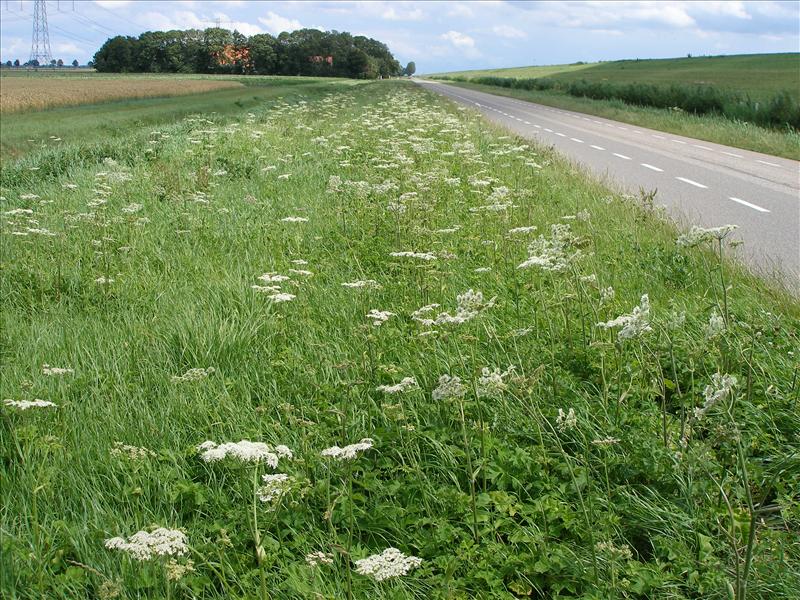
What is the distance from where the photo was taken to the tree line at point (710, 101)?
2600cm

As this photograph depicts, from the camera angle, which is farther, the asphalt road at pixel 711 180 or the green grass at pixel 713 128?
the green grass at pixel 713 128

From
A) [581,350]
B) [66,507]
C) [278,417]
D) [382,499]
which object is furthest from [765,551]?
[66,507]

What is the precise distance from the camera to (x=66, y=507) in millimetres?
3543

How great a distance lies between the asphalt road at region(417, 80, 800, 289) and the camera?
372 inches

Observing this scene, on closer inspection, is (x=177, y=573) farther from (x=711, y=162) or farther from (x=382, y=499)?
(x=711, y=162)

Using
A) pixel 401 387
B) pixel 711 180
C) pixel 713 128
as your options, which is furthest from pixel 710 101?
pixel 401 387

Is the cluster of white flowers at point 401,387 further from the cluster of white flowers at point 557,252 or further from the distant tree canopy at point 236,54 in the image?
the distant tree canopy at point 236,54

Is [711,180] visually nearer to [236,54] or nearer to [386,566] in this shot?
[386,566]

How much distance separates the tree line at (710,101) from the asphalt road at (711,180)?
4.20m

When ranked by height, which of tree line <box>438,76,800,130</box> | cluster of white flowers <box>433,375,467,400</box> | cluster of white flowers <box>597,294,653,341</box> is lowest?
cluster of white flowers <box>433,375,467,400</box>

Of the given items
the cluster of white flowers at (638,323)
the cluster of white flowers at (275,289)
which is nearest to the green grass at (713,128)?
the cluster of white flowers at (275,289)

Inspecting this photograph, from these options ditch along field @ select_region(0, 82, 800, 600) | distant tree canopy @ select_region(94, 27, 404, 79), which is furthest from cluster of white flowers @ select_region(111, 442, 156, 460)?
distant tree canopy @ select_region(94, 27, 404, 79)

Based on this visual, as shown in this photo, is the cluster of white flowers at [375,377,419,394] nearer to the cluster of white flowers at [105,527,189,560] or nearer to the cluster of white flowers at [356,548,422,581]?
the cluster of white flowers at [356,548,422,581]

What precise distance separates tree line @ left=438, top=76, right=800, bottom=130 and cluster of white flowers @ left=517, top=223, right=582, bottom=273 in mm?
24509
